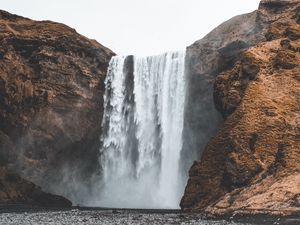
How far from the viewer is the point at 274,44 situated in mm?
52219

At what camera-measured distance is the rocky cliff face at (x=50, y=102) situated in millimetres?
67875

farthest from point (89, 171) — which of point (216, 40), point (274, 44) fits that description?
point (274, 44)

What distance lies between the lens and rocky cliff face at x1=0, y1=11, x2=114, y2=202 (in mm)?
67875

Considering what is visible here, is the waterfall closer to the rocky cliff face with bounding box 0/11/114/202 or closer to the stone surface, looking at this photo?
the rocky cliff face with bounding box 0/11/114/202

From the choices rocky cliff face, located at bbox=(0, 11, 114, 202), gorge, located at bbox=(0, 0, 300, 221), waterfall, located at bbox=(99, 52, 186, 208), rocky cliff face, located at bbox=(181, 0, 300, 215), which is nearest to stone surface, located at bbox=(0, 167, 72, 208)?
gorge, located at bbox=(0, 0, 300, 221)

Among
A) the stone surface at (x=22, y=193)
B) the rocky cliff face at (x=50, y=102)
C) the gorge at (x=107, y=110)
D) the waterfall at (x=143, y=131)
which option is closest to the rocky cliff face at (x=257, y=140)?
the gorge at (x=107, y=110)

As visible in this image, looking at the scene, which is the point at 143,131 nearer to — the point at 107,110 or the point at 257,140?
the point at 107,110

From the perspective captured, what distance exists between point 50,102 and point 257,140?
3503 cm

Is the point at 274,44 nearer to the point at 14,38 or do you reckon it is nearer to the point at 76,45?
the point at 76,45

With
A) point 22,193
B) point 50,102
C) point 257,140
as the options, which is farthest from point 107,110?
point 257,140

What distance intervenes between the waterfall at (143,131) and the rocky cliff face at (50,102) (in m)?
2.11

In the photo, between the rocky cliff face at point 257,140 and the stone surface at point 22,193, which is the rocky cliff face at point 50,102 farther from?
the rocky cliff face at point 257,140

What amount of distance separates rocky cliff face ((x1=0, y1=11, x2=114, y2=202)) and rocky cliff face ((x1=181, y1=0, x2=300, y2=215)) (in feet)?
85.4

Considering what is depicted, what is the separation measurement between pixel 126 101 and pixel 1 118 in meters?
17.5
